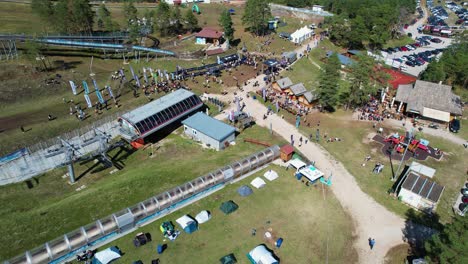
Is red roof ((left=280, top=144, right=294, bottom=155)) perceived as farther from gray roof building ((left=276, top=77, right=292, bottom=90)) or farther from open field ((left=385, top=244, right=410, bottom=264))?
gray roof building ((left=276, top=77, right=292, bottom=90))

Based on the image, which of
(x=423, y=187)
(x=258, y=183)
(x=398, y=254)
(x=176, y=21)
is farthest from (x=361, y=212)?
(x=176, y=21)

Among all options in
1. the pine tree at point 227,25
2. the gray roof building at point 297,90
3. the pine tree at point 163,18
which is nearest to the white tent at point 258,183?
the gray roof building at point 297,90

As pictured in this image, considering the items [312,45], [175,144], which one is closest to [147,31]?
[312,45]

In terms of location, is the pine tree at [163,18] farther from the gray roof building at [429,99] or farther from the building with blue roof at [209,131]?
the gray roof building at [429,99]

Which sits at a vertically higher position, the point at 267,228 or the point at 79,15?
the point at 79,15

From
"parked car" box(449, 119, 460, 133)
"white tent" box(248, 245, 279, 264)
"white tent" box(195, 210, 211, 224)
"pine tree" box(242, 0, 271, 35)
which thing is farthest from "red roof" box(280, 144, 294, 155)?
"pine tree" box(242, 0, 271, 35)

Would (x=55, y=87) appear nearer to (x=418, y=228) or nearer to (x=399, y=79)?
(x=418, y=228)
